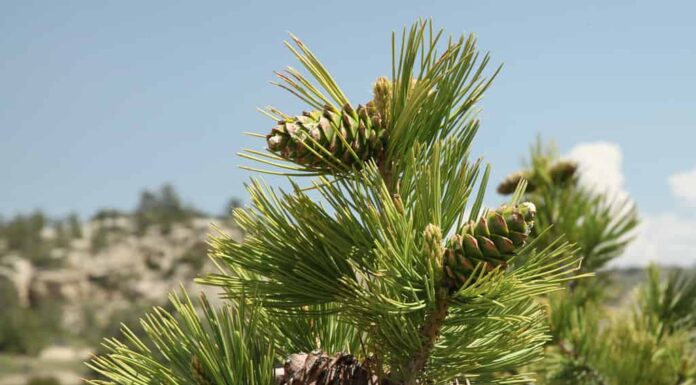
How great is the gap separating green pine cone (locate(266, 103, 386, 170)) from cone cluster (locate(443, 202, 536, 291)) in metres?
0.14

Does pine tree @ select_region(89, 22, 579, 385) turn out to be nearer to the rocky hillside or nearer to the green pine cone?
the green pine cone

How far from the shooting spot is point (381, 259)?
2.06ft

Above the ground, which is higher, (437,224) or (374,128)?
(374,128)

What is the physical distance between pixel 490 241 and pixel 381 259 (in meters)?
0.10

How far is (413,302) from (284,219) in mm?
163

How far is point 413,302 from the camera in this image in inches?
26.2

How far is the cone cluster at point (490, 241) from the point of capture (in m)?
0.63

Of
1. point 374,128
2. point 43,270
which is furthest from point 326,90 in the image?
point 43,270

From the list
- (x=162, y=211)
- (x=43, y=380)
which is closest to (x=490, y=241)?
(x=43, y=380)

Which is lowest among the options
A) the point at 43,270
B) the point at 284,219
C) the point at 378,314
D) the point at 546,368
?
the point at 546,368

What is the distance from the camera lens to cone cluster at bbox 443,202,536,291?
0.63m

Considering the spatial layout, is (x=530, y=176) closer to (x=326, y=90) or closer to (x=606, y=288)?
(x=606, y=288)

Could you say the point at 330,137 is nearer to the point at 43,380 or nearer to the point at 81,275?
the point at 43,380

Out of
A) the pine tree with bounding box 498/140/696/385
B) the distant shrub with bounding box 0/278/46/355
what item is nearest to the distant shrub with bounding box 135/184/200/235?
the distant shrub with bounding box 0/278/46/355
